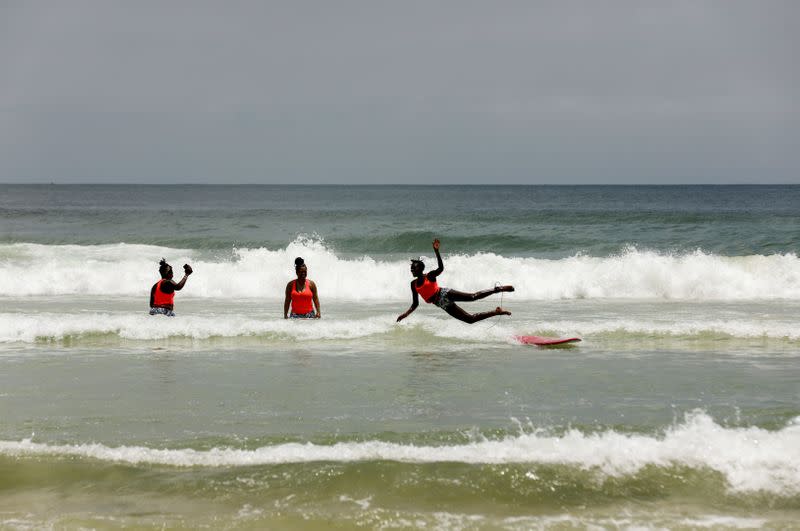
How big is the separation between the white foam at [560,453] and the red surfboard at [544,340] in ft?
17.3

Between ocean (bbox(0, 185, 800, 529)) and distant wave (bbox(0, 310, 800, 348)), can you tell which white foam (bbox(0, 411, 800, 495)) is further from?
distant wave (bbox(0, 310, 800, 348))

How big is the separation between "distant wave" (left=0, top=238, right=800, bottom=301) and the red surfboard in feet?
26.8

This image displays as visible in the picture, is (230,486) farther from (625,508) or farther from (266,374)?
(266,374)

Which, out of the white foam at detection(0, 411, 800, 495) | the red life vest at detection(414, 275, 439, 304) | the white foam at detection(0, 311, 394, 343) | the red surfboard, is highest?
the red life vest at detection(414, 275, 439, 304)

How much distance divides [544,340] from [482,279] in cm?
1112

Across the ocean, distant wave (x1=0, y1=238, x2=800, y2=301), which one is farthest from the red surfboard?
distant wave (x1=0, y1=238, x2=800, y2=301)

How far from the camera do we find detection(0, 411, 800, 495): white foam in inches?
283

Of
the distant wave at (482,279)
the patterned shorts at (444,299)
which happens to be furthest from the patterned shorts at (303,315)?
the distant wave at (482,279)

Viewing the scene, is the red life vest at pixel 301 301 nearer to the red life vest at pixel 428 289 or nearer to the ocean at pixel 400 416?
the ocean at pixel 400 416

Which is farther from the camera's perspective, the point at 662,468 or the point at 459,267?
the point at 459,267

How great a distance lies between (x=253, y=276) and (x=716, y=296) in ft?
42.2

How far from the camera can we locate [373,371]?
11234mm

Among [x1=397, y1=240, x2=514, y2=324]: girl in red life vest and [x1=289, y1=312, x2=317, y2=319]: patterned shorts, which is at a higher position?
[x1=397, y1=240, x2=514, y2=324]: girl in red life vest

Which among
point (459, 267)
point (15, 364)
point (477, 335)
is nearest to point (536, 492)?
point (477, 335)
